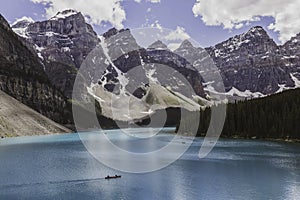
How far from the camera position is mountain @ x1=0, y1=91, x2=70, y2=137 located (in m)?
168

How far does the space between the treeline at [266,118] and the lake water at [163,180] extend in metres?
48.5

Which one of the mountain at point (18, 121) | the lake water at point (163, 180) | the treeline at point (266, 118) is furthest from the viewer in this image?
the mountain at point (18, 121)

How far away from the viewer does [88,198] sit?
48.5 metres

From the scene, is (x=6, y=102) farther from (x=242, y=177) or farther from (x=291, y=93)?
(x=242, y=177)

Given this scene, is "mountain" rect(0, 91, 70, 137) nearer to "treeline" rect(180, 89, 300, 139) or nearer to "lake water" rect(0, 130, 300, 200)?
"treeline" rect(180, 89, 300, 139)

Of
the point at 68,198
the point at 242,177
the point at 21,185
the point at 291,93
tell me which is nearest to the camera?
the point at 68,198

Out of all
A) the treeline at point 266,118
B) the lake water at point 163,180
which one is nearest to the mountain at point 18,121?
the treeline at point 266,118

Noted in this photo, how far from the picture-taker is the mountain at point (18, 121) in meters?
168

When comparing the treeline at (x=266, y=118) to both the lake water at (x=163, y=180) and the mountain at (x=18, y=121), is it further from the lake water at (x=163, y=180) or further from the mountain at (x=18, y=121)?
the mountain at (x=18, y=121)

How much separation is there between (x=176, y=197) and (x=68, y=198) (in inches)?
571

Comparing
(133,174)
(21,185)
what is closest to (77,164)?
(133,174)

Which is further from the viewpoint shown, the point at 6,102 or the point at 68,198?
the point at 6,102

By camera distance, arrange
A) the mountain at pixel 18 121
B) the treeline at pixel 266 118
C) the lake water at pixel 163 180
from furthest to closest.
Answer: the mountain at pixel 18 121 < the treeline at pixel 266 118 < the lake water at pixel 163 180

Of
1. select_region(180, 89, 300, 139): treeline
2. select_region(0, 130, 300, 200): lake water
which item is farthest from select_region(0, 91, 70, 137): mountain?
select_region(0, 130, 300, 200): lake water
